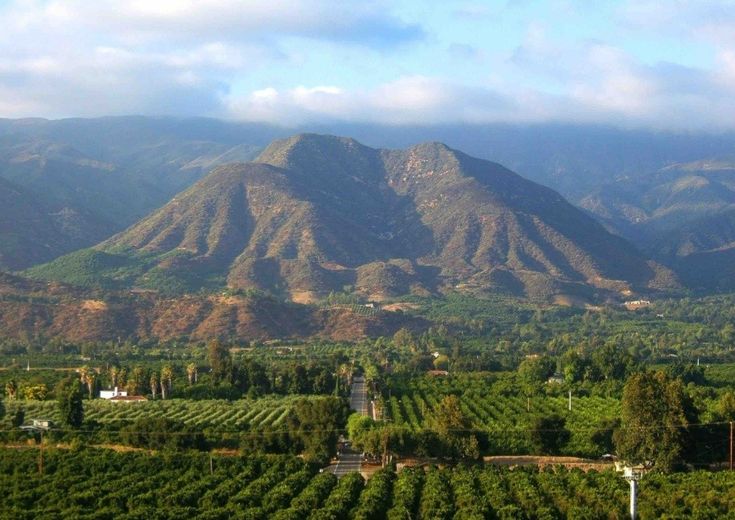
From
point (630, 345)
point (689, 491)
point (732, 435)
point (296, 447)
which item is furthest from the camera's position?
point (630, 345)

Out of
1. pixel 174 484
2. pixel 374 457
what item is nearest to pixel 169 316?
pixel 374 457

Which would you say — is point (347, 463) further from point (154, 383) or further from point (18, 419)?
point (154, 383)

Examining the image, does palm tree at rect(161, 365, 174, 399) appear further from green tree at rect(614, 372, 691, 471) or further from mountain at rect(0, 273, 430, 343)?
mountain at rect(0, 273, 430, 343)

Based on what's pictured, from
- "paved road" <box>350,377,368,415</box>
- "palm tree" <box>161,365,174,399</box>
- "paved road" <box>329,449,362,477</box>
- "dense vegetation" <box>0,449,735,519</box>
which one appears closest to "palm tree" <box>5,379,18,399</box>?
"palm tree" <box>161,365,174,399</box>

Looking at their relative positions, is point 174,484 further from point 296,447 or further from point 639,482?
point 639,482

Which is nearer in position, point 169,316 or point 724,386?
point 724,386

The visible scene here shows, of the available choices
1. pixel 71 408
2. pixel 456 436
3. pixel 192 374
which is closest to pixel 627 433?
pixel 456 436

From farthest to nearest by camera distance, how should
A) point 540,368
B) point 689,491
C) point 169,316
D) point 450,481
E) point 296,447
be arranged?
point 169,316
point 540,368
point 296,447
point 450,481
point 689,491

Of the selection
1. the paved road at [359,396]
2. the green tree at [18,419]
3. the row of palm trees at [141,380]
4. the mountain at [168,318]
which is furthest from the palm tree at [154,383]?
the mountain at [168,318]

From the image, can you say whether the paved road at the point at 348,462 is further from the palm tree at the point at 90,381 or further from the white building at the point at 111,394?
the palm tree at the point at 90,381
